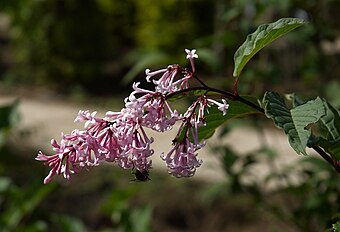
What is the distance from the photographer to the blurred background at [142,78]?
8.35 ft

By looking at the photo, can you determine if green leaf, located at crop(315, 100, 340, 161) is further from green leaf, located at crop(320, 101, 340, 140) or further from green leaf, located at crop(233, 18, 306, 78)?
green leaf, located at crop(233, 18, 306, 78)

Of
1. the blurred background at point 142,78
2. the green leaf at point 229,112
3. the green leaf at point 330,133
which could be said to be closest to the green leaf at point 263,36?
the green leaf at point 229,112

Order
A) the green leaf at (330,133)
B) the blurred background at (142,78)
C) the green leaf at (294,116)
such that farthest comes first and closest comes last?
the blurred background at (142,78) → the green leaf at (330,133) → the green leaf at (294,116)

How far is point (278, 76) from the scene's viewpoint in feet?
9.80

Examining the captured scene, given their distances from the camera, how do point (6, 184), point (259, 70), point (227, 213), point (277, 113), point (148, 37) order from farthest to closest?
point (148, 37)
point (227, 213)
point (259, 70)
point (6, 184)
point (277, 113)

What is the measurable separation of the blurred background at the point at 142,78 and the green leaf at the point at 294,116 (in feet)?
1.82

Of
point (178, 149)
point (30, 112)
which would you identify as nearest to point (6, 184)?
point (178, 149)

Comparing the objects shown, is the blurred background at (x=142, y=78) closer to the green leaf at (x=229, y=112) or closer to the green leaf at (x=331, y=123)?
the green leaf at (x=331, y=123)

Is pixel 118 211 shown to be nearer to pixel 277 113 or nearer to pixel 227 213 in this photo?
pixel 277 113

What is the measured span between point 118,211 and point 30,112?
597 centimetres

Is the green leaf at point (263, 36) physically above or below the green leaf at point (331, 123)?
above

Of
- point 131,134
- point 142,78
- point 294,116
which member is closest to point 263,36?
point 294,116

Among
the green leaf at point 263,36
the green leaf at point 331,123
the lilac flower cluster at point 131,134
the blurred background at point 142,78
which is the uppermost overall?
the blurred background at point 142,78

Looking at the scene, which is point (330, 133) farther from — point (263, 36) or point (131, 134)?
point (131, 134)
